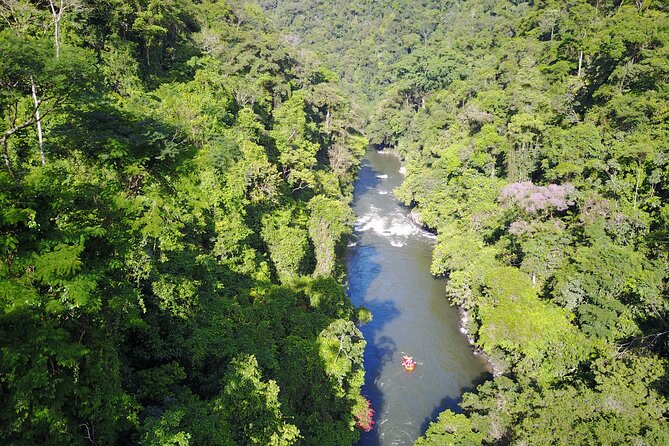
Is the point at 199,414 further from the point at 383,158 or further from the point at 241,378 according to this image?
the point at 383,158

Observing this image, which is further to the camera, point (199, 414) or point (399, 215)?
point (399, 215)

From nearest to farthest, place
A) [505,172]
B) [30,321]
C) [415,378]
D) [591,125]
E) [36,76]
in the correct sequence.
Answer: [30,321] → [36,76] → [415,378] → [591,125] → [505,172]

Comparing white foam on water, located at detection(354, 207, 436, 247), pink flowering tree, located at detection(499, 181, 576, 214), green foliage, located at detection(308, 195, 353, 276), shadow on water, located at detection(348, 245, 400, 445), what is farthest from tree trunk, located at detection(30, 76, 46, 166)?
white foam on water, located at detection(354, 207, 436, 247)

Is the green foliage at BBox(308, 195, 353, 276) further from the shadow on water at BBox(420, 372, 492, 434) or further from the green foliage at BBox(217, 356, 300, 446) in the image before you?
the green foliage at BBox(217, 356, 300, 446)

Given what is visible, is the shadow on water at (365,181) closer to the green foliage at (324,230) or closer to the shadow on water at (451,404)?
the green foliage at (324,230)

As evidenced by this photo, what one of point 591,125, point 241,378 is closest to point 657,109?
point 591,125

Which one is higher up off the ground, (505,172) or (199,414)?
(199,414)

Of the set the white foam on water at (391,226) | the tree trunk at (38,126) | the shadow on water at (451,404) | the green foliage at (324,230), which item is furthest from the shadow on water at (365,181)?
the tree trunk at (38,126)
